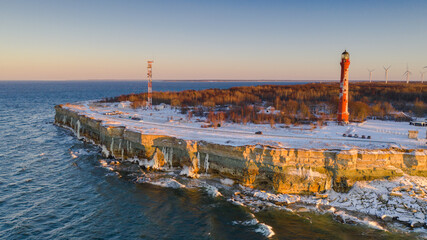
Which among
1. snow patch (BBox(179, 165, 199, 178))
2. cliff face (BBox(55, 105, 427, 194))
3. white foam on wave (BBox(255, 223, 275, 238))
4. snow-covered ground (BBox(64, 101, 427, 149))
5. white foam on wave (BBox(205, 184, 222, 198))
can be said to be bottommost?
white foam on wave (BBox(255, 223, 275, 238))

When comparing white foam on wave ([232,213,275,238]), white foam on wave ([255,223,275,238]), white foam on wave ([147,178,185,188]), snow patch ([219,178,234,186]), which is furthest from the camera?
snow patch ([219,178,234,186])

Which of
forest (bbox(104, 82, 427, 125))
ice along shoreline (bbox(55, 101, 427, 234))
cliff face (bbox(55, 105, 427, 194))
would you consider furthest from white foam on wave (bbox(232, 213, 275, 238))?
forest (bbox(104, 82, 427, 125))

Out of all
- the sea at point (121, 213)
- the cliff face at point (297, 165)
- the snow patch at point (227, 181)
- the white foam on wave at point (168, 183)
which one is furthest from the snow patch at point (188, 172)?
the sea at point (121, 213)

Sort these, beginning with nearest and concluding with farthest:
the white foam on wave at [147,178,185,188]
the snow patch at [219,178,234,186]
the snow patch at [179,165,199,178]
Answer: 1. the white foam on wave at [147,178,185,188]
2. the snow patch at [219,178,234,186]
3. the snow patch at [179,165,199,178]

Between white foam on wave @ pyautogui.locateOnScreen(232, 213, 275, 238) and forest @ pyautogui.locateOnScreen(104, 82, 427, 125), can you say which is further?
forest @ pyautogui.locateOnScreen(104, 82, 427, 125)

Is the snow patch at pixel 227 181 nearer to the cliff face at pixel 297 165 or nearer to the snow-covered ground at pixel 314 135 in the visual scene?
the cliff face at pixel 297 165

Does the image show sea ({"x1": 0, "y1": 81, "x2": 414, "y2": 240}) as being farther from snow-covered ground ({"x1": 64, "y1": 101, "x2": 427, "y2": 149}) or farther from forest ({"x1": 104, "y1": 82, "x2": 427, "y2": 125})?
forest ({"x1": 104, "y1": 82, "x2": 427, "y2": 125})

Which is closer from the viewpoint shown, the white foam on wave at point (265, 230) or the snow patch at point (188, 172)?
the white foam on wave at point (265, 230)

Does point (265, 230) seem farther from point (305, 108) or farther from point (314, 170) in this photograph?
point (305, 108)

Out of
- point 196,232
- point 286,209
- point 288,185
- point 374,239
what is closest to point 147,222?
point 196,232

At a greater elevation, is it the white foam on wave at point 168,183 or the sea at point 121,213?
the white foam on wave at point 168,183

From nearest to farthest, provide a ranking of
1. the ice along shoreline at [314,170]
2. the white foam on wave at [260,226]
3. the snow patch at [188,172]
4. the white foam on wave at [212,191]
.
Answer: the white foam on wave at [260,226], the ice along shoreline at [314,170], the white foam on wave at [212,191], the snow patch at [188,172]

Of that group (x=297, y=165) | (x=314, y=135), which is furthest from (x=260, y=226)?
(x=314, y=135)
